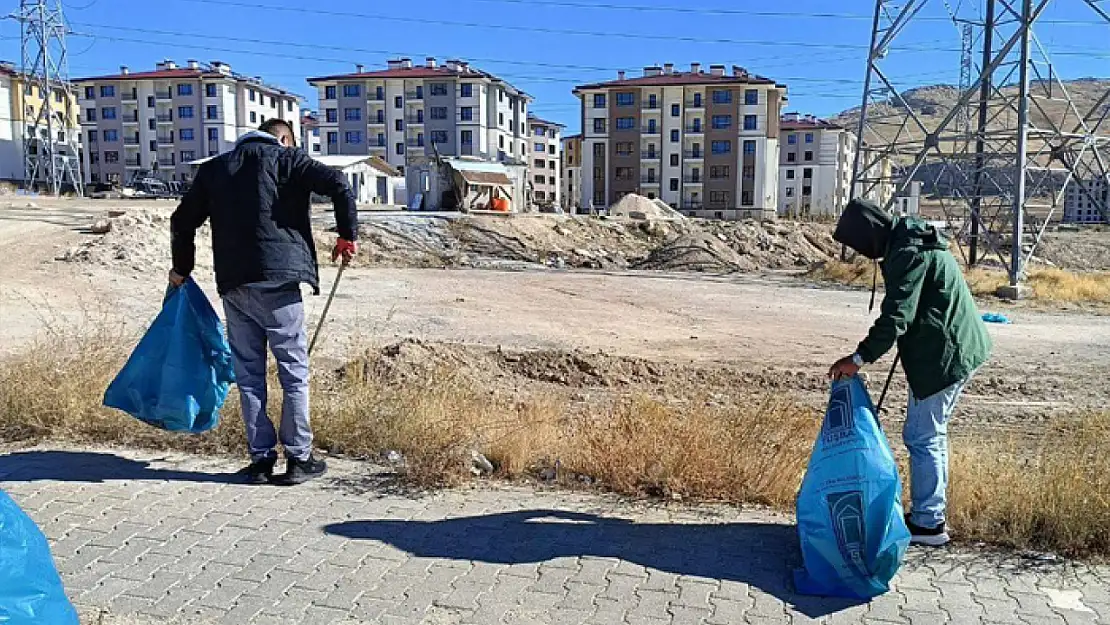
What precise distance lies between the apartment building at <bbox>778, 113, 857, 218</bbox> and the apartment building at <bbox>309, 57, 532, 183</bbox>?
31.6 meters

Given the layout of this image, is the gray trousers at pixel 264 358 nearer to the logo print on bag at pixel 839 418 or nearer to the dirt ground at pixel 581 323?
the logo print on bag at pixel 839 418

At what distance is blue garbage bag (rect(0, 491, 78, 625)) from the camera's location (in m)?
2.47

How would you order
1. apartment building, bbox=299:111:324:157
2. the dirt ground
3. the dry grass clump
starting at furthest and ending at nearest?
apartment building, bbox=299:111:324:157 < the dry grass clump < the dirt ground

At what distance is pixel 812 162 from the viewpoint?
307 ft

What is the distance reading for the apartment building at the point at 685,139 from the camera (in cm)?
8019

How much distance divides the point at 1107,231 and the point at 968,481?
5676cm

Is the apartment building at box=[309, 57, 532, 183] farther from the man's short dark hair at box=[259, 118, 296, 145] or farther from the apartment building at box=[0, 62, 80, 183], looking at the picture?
the man's short dark hair at box=[259, 118, 296, 145]

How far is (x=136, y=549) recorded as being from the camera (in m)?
3.72

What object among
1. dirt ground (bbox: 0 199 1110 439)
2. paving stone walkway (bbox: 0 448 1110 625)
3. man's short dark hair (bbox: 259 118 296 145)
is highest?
man's short dark hair (bbox: 259 118 296 145)

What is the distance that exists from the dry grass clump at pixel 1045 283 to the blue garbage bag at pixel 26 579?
713 inches

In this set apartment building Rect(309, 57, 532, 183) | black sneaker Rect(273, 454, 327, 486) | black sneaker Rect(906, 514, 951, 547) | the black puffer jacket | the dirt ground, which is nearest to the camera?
black sneaker Rect(906, 514, 951, 547)

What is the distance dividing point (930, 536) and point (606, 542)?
58.3 inches

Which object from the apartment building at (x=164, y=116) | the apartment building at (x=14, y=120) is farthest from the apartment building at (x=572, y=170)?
the apartment building at (x=14, y=120)

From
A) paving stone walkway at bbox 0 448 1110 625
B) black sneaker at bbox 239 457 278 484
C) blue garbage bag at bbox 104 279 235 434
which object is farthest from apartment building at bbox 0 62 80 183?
paving stone walkway at bbox 0 448 1110 625
